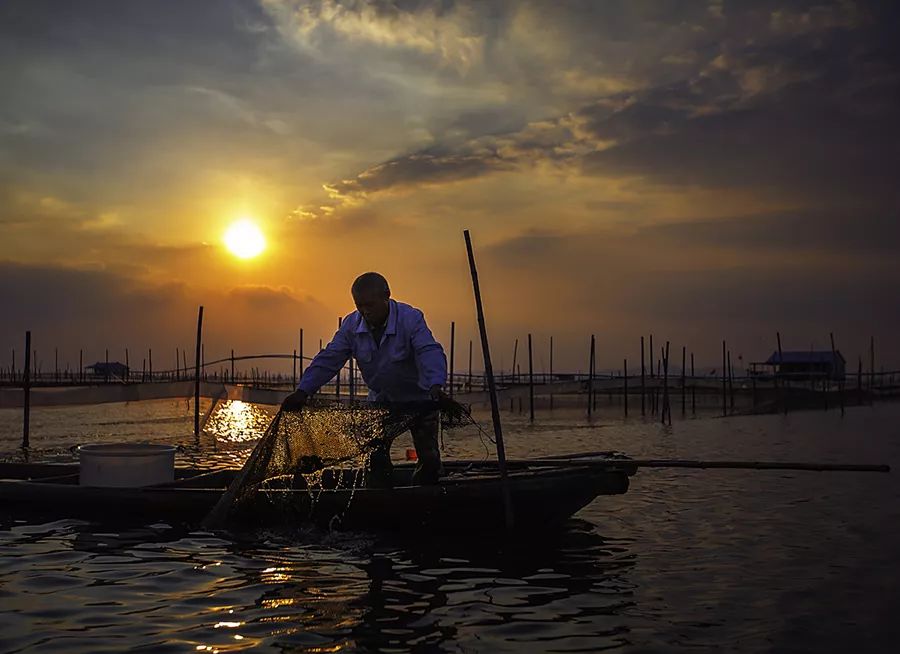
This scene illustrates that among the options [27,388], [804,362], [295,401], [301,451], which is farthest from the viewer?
[804,362]

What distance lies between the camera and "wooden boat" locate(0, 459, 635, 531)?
7.27m

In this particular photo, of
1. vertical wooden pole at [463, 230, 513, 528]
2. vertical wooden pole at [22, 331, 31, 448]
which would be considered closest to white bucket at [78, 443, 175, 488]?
vertical wooden pole at [463, 230, 513, 528]

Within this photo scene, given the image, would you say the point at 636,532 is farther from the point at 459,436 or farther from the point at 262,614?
the point at 459,436

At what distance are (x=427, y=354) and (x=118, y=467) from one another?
375cm

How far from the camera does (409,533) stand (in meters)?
7.41

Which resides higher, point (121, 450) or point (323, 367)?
point (323, 367)

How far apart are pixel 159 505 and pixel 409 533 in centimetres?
237

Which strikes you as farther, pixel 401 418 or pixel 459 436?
pixel 459 436

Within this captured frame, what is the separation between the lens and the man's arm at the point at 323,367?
23.7ft

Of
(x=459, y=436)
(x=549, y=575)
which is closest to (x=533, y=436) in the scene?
(x=459, y=436)

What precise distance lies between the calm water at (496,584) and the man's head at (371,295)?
194 centimetres

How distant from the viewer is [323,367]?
729 centimetres

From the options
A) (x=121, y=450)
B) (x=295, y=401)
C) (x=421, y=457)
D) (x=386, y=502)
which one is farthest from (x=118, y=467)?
(x=421, y=457)

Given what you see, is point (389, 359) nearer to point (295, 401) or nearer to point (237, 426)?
point (295, 401)
